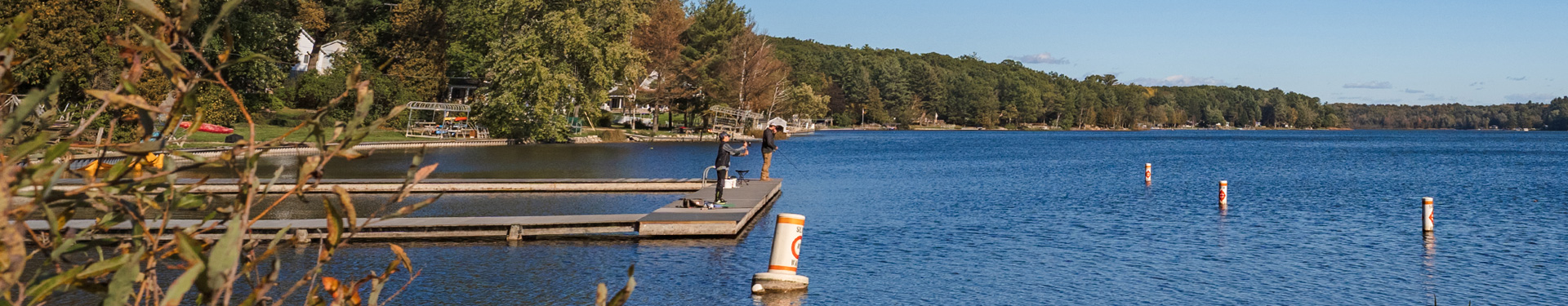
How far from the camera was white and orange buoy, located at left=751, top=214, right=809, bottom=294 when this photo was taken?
12.8 metres

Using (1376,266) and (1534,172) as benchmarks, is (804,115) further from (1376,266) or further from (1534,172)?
(1376,266)

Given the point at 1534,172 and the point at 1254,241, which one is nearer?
the point at 1254,241

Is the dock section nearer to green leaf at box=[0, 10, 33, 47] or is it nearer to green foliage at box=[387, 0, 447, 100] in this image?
green leaf at box=[0, 10, 33, 47]

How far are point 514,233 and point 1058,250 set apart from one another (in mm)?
8225

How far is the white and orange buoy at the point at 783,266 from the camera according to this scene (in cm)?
1277

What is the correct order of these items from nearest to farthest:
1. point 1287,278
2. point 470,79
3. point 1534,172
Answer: point 1287,278 → point 1534,172 → point 470,79

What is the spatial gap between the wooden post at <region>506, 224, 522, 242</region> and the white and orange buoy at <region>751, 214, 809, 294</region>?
549 centimetres

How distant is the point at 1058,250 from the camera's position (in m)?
18.7

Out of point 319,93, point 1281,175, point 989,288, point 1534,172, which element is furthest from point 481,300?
point 319,93

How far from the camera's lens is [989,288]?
573 inches

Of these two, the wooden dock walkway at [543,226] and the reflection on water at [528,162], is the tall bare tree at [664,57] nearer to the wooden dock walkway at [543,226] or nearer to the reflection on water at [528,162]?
Answer: the reflection on water at [528,162]

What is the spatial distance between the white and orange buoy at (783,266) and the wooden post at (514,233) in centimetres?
549

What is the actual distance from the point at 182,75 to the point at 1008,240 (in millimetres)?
17754

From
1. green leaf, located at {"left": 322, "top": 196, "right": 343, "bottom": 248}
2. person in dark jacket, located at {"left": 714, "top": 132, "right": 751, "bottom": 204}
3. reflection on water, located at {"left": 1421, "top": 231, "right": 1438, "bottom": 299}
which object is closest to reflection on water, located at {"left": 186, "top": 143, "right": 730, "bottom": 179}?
person in dark jacket, located at {"left": 714, "top": 132, "right": 751, "bottom": 204}
